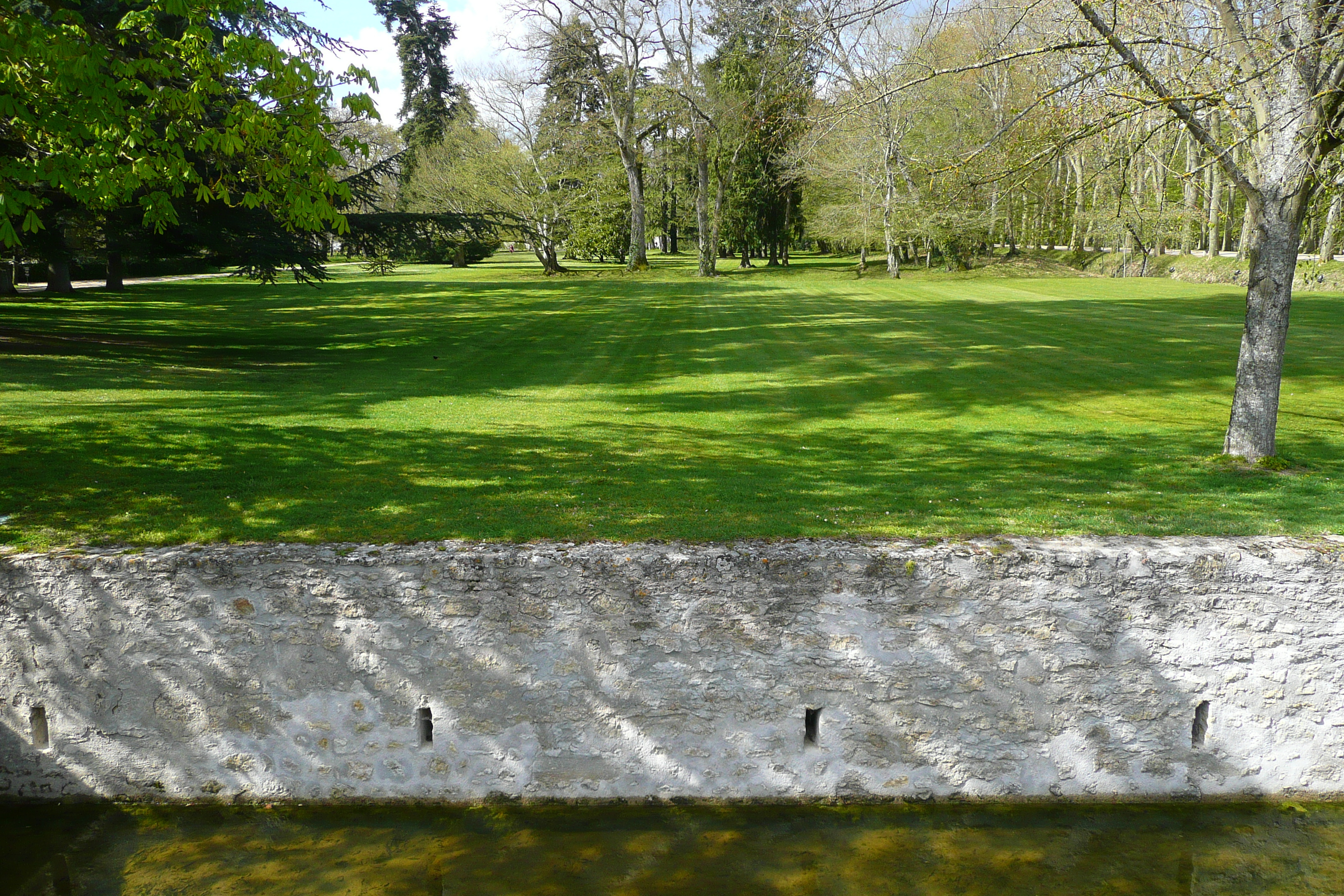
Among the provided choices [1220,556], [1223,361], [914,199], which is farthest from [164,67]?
[914,199]

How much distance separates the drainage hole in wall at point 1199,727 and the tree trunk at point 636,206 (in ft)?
140

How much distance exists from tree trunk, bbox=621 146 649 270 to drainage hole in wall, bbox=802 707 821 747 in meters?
42.5

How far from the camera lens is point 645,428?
12234 mm

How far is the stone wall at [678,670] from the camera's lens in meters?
6.72

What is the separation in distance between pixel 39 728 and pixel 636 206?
141 feet

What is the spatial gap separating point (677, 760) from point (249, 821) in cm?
327

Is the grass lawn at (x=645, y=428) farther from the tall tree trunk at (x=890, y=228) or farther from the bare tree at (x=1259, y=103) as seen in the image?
the tall tree trunk at (x=890, y=228)

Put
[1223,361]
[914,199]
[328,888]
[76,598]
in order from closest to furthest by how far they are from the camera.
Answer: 1. [328,888]
2. [76,598]
3. [1223,361]
4. [914,199]

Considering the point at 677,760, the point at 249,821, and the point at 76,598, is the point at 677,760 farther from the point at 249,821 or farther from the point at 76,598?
the point at 76,598

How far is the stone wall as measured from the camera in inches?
265

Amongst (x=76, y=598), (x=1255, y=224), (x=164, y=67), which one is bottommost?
(x=76, y=598)

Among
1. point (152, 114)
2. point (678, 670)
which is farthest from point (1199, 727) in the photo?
point (152, 114)

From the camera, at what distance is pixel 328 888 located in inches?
247

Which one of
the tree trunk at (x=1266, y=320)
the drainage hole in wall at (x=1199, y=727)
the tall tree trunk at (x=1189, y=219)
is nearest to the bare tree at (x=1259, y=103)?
the tree trunk at (x=1266, y=320)
